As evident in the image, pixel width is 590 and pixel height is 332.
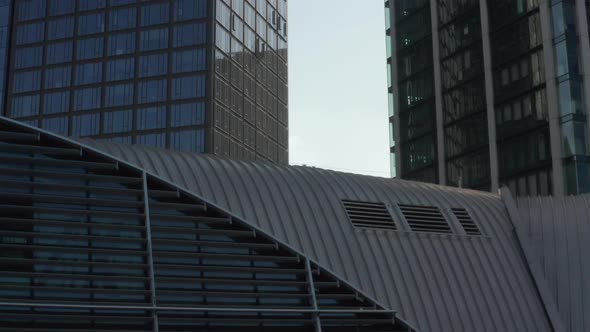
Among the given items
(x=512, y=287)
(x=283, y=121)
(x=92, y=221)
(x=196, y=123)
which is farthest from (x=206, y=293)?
(x=283, y=121)

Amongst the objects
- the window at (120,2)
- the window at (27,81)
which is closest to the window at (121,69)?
the window at (120,2)

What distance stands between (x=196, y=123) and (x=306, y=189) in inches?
2979

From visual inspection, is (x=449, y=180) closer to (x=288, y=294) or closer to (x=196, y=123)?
(x=196, y=123)

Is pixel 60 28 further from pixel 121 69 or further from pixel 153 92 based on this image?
pixel 153 92

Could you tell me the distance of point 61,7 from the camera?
122 metres

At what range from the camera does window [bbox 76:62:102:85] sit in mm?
117562

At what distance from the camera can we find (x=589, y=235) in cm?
3978

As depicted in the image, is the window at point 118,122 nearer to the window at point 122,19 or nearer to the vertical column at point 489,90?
the window at point 122,19

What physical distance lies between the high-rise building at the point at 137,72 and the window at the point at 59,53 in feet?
0.40

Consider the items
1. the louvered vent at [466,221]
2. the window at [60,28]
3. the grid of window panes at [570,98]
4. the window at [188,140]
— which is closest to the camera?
the louvered vent at [466,221]

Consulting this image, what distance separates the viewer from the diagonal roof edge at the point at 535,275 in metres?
36.4

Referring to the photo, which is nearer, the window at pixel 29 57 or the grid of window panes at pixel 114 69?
the grid of window panes at pixel 114 69

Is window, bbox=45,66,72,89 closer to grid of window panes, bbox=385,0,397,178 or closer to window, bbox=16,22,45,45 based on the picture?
window, bbox=16,22,45,45

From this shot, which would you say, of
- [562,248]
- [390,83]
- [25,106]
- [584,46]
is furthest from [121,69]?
[562,248]
